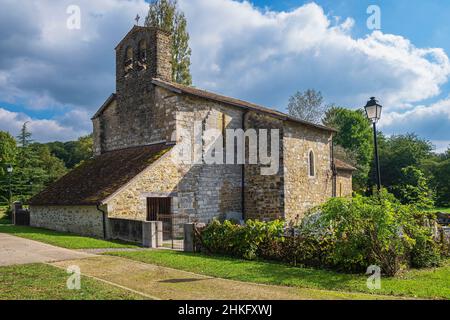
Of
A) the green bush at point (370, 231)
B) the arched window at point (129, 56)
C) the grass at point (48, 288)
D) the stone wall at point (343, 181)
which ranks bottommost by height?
the grass at point (48, 288)

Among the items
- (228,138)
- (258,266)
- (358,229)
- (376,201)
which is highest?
(228,138)

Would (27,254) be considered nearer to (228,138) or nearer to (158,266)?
(158,266)

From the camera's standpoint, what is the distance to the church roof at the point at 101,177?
15.7 metres

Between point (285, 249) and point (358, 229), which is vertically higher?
point (358, 229)

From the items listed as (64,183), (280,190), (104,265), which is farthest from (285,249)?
(64,183)

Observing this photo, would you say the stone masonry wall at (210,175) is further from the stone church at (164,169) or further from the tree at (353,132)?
the tree at (353,132)

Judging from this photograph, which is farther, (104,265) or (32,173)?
(32,173)

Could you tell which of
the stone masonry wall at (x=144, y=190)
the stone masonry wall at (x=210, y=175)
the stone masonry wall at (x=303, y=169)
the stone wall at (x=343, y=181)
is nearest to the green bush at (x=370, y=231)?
the stone masonry wall at (x=144, y=190)

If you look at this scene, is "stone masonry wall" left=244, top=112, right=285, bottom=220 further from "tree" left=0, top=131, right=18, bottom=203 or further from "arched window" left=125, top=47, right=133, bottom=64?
"tree" left=0, top=131, right=18, bottom=203

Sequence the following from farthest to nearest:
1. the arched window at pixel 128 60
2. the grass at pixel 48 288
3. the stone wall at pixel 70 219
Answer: the arched window at pixel 128 60
the stone wall at pixel 70 219
the grass at pixel 48 288

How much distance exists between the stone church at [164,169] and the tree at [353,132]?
26823 millimetres

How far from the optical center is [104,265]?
31.2ft

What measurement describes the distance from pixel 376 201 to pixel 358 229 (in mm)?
922

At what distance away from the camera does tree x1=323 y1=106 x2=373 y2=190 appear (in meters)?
46.6
